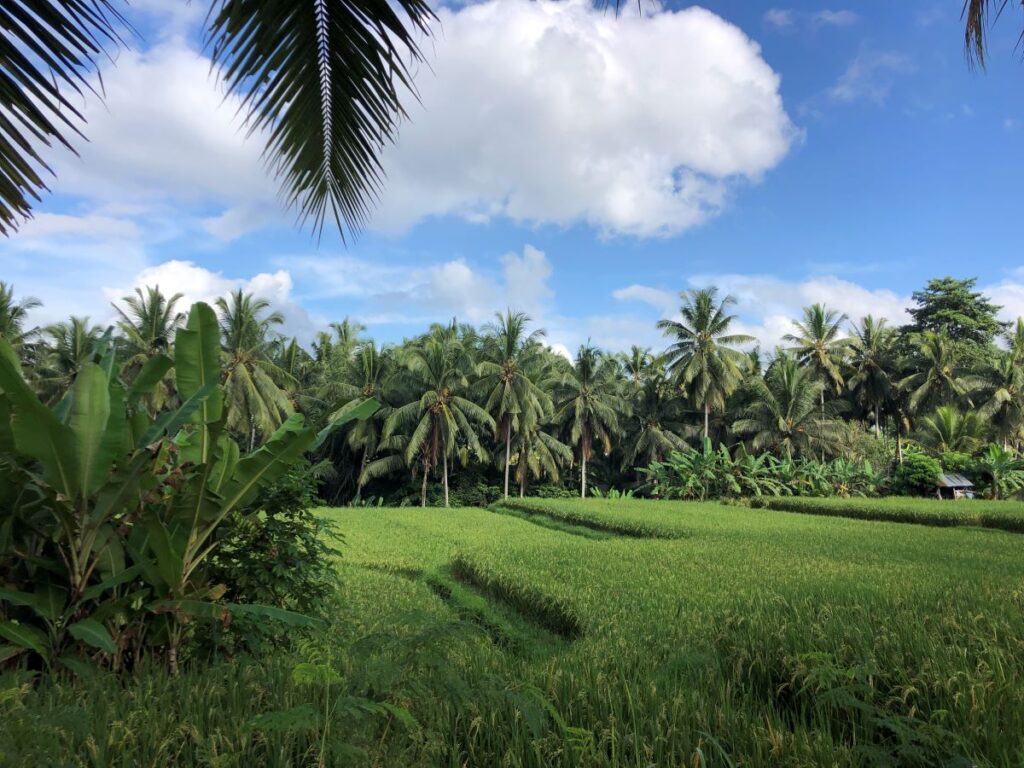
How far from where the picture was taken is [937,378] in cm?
3269

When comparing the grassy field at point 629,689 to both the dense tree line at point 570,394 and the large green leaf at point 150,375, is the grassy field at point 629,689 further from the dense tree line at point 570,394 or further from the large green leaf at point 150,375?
the dense tree line at point 570,394

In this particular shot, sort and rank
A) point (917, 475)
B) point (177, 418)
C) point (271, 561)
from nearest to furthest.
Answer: point (177, 418), point (271, 561), point (917, 475)

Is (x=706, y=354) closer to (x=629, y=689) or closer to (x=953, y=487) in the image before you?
(x=953, y=487)

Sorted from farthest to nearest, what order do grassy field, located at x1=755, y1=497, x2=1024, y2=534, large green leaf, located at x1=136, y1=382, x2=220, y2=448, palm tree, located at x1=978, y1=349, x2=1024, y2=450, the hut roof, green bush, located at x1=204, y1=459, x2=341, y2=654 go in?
palm tree, located at x1=978, y1=349, x2=1024, y2=450 → the hut roof → grassy field, located at x1=755, y1=497, x2=1024, y2=534 → green bush, located at x1=204, y1=459, x2=341, y2=654 → large green leaf, located at x1=136, y1=382, x2=220, y2=448

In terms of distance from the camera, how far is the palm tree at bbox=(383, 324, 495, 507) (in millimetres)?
29703

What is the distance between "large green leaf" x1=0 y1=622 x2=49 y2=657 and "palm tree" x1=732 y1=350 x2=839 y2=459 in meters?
31.4

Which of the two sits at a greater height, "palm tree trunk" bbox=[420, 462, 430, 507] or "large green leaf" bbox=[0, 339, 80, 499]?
"large green leaf" bbox=[0, 339, 80, 499]

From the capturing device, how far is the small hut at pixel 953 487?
2338cm

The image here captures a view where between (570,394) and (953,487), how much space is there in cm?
1813

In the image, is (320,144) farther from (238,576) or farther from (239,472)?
(238,576)

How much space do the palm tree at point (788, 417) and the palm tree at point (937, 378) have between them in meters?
5.16

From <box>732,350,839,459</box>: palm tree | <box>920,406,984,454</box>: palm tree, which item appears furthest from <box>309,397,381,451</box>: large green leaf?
<box>920,406,984,454</box>: palm tree

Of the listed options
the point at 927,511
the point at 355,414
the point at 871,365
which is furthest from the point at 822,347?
the point at 355,414

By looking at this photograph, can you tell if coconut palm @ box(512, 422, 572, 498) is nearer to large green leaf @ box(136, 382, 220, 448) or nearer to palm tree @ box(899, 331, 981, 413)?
palm tree @ box(899, 331, 981, 413)
